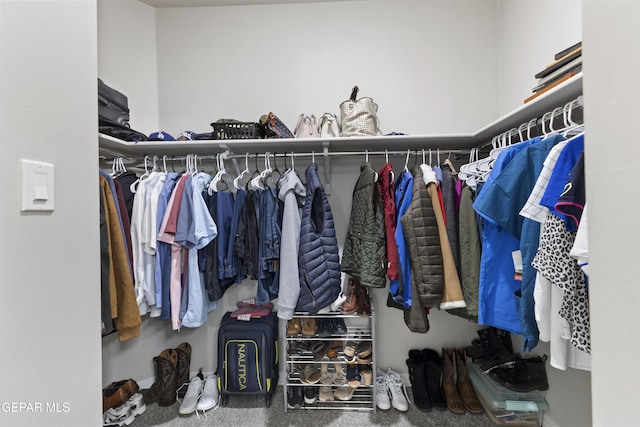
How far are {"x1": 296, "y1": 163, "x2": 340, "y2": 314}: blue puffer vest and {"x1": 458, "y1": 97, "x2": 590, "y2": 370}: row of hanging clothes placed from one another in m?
0.68

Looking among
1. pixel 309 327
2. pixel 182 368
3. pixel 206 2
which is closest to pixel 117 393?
pixel 182 368

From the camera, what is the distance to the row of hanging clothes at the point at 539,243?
26.9 inches

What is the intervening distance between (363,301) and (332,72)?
5.45ft

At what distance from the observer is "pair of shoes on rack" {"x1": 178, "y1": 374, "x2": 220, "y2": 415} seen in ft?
4.96

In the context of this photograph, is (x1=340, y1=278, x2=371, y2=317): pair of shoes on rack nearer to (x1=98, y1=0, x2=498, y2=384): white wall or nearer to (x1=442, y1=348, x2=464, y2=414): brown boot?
(x1=98, y1=0, x2=498, y2=384): white wall

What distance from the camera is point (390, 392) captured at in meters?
1.58

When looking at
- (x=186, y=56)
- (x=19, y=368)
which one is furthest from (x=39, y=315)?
(x=186, y=56)

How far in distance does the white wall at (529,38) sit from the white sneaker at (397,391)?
1.99 m

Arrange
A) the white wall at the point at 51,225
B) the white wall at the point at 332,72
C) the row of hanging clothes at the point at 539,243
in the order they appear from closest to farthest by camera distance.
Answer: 1. the white wall at the point at 51,225
2. the row of hanging clothes at the point at 539,243
3. the white wall at the point at 332,72

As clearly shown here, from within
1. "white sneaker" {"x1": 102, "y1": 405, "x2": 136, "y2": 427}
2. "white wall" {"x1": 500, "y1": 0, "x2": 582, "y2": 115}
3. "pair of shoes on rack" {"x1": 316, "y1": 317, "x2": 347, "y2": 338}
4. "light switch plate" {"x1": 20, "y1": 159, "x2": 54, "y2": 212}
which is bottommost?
"white sneaker" {"x1": 102, "y1": 405, "x2": 136, "y2": 427}

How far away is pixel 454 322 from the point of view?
5.73ft

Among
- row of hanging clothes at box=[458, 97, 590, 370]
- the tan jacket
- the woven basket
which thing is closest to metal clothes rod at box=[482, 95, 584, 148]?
row of hanging clothes at box=[458, 97, 590, 370]

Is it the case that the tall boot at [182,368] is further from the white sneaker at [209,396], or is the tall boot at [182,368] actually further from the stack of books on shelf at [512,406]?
the stack of books on shelf at [512,406]

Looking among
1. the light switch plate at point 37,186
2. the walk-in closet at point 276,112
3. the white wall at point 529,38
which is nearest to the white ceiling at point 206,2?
the walk-in closet at point 276,112
